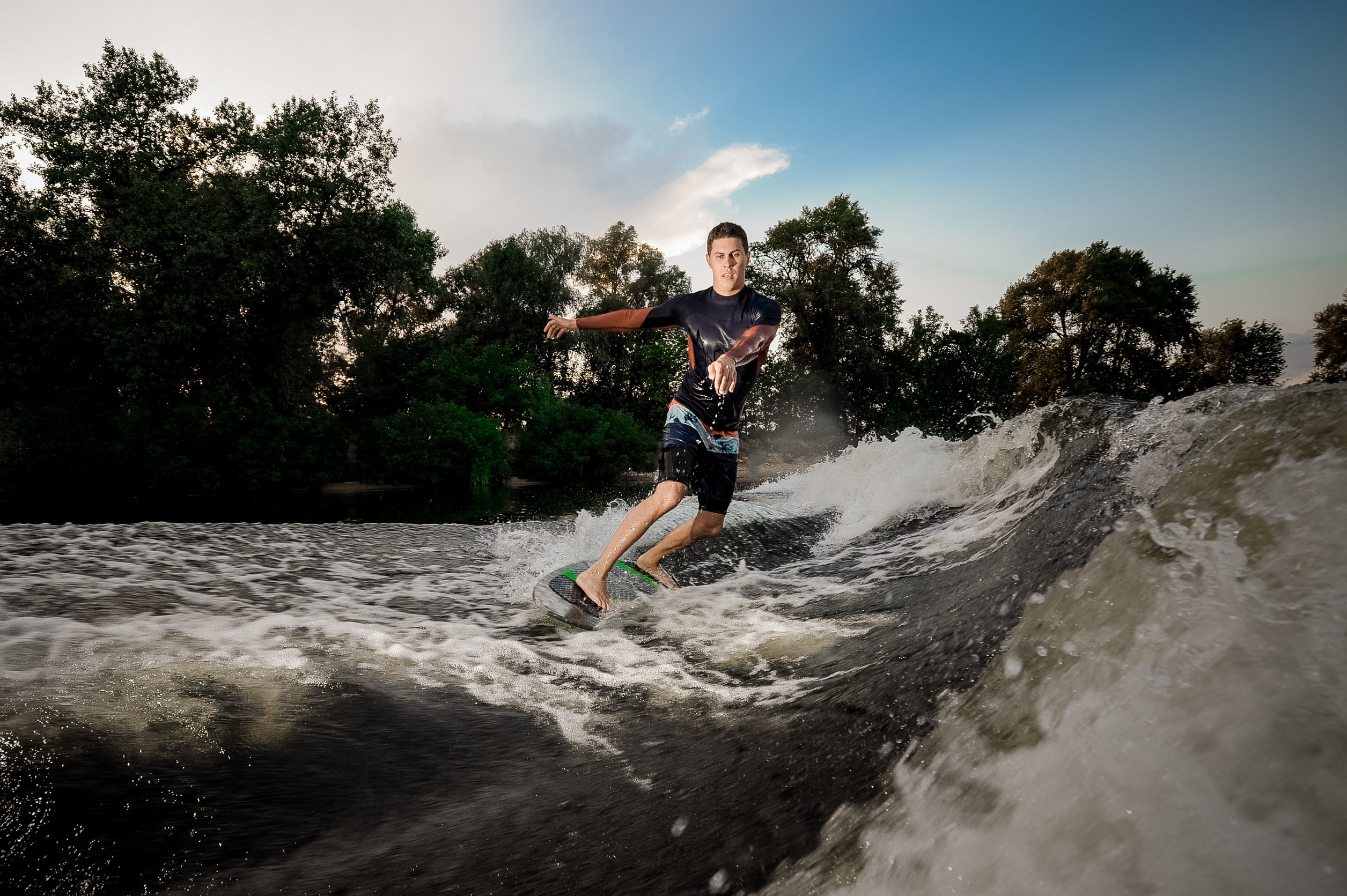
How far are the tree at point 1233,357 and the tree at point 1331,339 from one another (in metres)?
6.06

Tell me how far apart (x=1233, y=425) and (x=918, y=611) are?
4.78 ft

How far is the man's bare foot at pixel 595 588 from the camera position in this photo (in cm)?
397

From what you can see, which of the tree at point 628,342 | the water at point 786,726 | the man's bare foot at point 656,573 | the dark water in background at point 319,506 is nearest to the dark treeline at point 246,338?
the dark water in background at point 319,506

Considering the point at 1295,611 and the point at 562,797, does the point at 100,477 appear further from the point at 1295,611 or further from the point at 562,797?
the point at 1295,611

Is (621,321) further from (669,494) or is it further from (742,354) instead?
(669,494)

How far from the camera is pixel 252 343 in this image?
887 inches

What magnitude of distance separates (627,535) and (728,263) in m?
1.89

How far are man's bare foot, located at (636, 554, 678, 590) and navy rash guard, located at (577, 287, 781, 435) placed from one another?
1124 mm

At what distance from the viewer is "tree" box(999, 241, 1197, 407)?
37.7 m

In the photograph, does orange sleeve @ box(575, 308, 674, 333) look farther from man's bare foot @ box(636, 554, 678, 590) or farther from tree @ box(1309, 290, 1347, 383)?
tree @ box(1309, 290, 1347, 383)

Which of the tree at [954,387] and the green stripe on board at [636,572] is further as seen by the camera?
the tree at [954,387]

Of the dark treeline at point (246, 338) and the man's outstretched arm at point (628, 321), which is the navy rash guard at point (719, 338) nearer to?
the man's outstretched arm at point (628, 321)

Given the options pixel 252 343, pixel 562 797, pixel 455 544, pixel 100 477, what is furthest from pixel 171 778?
pixel 252 343

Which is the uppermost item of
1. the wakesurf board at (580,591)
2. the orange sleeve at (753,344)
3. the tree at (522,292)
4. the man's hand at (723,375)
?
the tree at (522,292)
